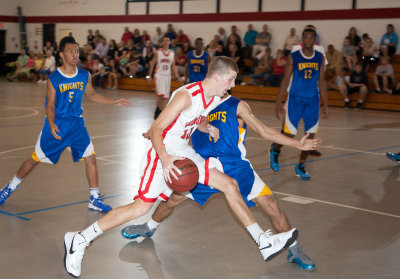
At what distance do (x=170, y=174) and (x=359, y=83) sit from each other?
13324mm

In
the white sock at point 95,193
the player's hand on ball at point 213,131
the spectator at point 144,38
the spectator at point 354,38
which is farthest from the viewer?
the spectator at point 144,38

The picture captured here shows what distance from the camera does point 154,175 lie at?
3.83 metres

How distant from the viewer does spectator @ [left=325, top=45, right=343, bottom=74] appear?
16812 millimetres

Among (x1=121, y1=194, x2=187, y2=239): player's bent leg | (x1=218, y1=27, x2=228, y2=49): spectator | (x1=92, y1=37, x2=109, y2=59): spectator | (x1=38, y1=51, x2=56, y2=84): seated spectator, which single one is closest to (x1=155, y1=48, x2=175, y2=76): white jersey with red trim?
(x1=218, y1=27, x2=228, y2=49): spectator

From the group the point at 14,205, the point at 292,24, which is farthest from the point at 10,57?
the point at 14,205

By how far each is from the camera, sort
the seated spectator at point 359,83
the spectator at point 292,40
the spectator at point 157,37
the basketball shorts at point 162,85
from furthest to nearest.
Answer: the spectator at point 157,37 < the spectator at point 292,40 < the seated spectator at point 359,83 < the basketball shorts at point 162,85

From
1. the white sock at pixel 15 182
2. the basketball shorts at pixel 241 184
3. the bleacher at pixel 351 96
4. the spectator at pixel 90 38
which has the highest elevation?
the spectator at pixel 90 38

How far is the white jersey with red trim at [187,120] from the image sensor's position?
3.76 m

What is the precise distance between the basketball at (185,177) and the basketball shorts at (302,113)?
396 centimetres

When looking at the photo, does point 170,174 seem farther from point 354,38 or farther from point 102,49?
point 102,49

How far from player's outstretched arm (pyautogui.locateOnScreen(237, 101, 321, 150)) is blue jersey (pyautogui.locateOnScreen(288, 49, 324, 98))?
3350mm

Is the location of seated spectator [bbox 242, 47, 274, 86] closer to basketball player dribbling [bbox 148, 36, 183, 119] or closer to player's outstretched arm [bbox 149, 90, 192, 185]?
basketball player dribbling [bbox 148, 36, 183, 119]

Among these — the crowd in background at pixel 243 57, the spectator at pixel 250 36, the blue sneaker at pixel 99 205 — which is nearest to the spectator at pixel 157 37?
the crowd in background at pixel 243 57

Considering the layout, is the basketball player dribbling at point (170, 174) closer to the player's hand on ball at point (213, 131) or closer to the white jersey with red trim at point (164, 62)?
the player's hand on ball at point (213, 131)
